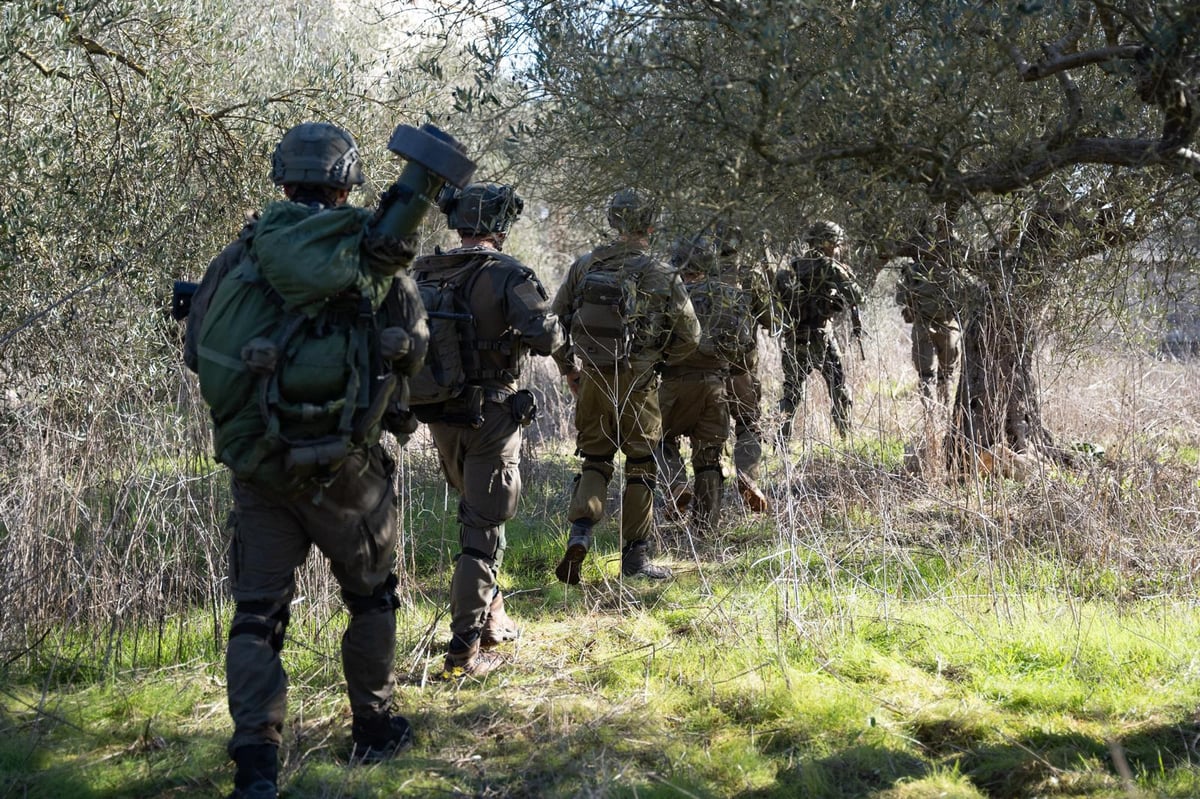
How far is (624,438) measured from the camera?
5.75 m

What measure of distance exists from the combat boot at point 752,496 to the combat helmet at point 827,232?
2.48 m

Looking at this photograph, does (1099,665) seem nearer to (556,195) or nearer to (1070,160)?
(1070,160)

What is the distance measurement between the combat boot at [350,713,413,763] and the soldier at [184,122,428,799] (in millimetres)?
11

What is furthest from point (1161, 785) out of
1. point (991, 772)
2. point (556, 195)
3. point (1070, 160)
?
point (556, 195)

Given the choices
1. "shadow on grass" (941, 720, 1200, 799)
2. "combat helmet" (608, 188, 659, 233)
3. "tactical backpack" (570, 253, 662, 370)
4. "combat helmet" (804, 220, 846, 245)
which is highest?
"combat helmet" (608, 188, 659, 233)

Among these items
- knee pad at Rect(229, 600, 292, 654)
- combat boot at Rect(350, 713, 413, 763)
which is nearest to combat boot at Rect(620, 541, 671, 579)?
combat boot at Rect(350, 713, 413, 763)

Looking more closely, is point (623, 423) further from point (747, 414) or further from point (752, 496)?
point (747, 414)

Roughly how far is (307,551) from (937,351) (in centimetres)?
698

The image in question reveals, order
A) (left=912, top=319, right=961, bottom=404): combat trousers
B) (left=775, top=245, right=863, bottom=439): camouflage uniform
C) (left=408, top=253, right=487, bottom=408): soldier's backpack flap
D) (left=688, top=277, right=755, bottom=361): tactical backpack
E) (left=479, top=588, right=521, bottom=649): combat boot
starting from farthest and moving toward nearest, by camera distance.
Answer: (left=912, top=319, right=961, bottom=404): combat trousers → (left=775, top=245, right=863, bottom=439): camouflage uniform → (left=688, top=277, right=755, bottom=361): tactical backpack → (left=479, top=588, right=521, bottom=649): combat boot → (left=408, top=253, right=487, bottom=408): soldier's backpack flap

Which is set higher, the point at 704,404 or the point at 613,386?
the point at 613,386

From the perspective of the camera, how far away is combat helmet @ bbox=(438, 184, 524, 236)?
4.56 meters

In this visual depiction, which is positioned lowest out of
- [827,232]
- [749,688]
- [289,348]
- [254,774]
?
[749,688]

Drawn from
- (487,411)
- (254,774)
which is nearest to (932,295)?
(487,411)

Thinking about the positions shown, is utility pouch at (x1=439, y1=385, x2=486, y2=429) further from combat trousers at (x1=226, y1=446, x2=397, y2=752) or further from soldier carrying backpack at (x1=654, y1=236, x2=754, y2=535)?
soldier carrying backpack at (x1=654, y1=236, x2=754, y2=535)
